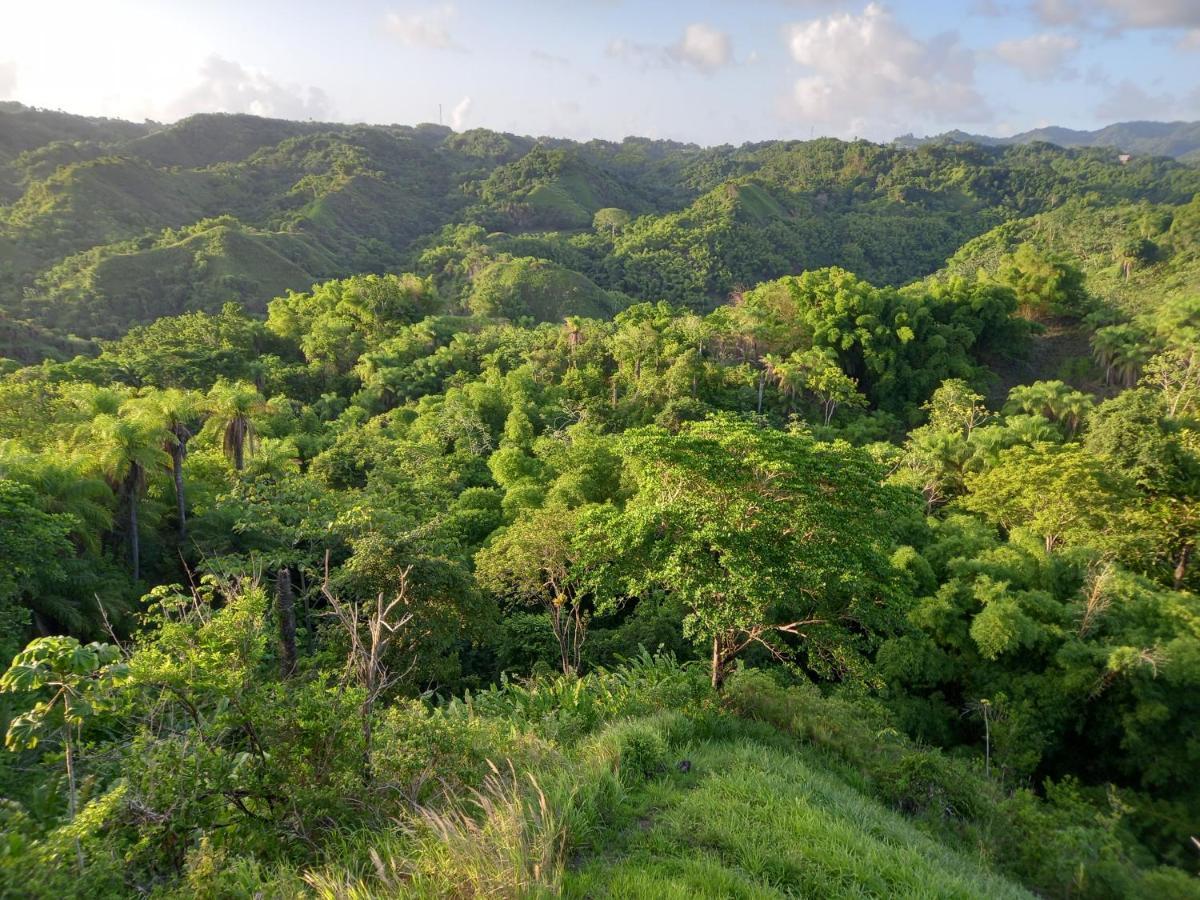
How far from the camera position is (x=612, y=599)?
864 cm

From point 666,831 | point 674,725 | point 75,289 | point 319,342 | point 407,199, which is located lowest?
point 674,725

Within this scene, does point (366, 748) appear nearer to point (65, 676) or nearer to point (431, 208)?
point (65, 676)

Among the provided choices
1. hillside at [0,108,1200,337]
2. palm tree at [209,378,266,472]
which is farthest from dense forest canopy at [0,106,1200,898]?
hillside at [0,108,1200,337]

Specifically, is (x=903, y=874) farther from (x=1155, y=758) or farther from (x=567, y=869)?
(x=1155, y=758)

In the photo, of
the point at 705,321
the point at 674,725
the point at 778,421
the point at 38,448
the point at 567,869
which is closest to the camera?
the point at 567,869

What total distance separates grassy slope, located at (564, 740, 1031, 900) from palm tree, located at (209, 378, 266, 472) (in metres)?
16.3

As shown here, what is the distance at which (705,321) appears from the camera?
103ft

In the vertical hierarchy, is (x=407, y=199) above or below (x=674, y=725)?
above

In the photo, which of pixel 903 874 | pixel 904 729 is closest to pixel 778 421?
pixel 904 729

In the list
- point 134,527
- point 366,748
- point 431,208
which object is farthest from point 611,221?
point 366,748

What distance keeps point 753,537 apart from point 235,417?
15.4 meters

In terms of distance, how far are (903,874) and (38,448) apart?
64.3 feet

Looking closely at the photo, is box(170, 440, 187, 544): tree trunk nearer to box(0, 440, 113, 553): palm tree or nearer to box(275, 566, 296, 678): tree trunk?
box(0, 440, 113, 553): palm tree

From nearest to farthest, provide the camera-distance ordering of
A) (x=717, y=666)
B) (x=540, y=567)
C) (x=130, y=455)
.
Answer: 1. (x=717, y=666)
2. (x=540, y=567)
3. (x=130, y=455)
